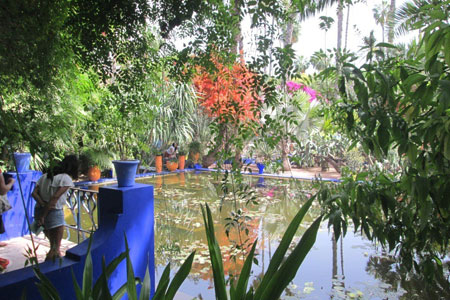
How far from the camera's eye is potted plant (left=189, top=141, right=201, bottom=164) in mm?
11602

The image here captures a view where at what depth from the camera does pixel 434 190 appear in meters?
1.09

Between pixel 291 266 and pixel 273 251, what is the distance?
3324 mm

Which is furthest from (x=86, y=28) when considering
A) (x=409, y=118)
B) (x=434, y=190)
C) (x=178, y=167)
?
(x=178, y=167)

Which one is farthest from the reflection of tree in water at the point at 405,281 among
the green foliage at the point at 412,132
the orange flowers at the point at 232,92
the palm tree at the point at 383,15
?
the palm tree at the point at 383,15

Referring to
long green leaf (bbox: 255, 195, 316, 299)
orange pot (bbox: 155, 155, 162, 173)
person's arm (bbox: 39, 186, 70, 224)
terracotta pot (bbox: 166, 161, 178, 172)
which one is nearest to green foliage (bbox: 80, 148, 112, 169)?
orange pot (bbox: 155, 155, 162, 173)

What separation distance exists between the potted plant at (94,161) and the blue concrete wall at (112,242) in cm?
600

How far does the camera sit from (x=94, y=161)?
833 centimetres

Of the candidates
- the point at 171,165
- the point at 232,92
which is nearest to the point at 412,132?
the point at 232,92

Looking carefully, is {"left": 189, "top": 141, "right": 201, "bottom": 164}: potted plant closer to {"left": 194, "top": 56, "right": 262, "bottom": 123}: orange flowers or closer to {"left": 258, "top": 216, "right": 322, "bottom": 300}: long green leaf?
{"left": 194, "top": 56, "right": 262, "bottom": 123}: orange flowers

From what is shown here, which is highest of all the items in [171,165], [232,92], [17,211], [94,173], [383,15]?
[383,15]

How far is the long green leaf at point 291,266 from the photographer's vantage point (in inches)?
32.6

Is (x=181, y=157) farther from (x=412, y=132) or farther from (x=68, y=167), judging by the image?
(x=412, y=132)

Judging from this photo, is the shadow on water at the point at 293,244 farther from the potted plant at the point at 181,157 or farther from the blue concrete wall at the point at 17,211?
the potted plant at the point at 181,157

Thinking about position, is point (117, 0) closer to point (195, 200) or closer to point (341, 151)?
point (195, 200)
